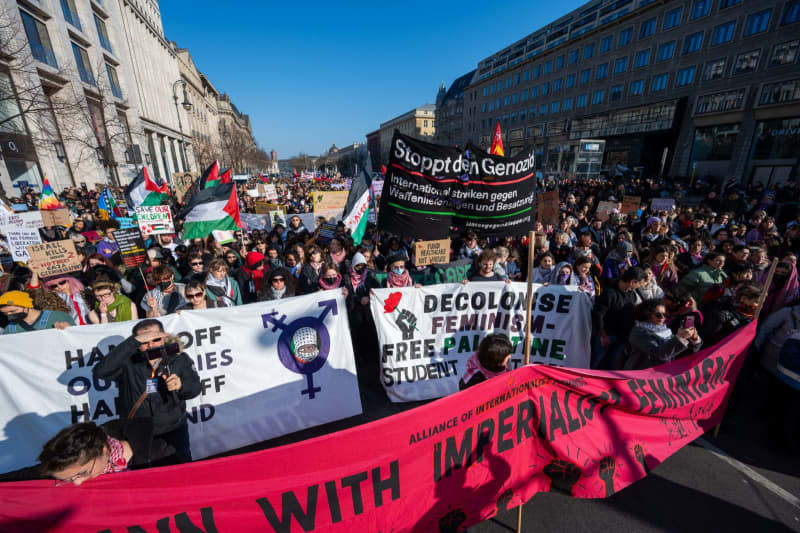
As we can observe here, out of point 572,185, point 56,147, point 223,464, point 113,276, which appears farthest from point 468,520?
point 56,147

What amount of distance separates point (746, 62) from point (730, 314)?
116 feet

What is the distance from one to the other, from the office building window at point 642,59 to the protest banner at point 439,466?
43137mm

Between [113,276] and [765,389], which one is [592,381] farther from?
[113,276]

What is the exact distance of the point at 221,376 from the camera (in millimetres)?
3340

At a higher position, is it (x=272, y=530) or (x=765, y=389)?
(x=272, y=530)

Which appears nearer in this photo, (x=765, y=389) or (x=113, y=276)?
(x=765, y=389)

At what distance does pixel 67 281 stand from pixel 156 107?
4704cm

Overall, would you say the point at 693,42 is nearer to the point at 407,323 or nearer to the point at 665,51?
the point at 665,51

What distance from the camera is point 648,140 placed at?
33.4 metres

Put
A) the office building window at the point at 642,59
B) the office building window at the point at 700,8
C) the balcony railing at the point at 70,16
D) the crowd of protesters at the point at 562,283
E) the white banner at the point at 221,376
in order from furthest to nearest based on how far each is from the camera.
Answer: the office building window at the point at 642,59 < the office building window at the point at 700,8 < the balcony railing at the point at 70,16 < the crowd of protesters at the point at 562,283 < the white banner at the point at 221,376

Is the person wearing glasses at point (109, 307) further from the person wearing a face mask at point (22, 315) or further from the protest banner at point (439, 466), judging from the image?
the protest banner at point (439, 466)

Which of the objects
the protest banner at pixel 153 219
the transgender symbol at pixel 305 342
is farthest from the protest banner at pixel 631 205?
the protest banner at pixel 153 219

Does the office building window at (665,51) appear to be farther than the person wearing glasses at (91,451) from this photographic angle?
Yes

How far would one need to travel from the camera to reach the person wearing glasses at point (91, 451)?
1.59 metres
